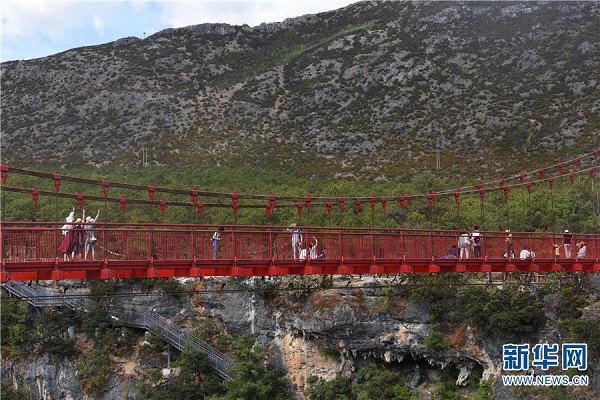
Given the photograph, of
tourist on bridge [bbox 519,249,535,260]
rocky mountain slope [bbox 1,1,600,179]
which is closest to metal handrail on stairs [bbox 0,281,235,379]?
tourist on bridge [bbox 519,249,535,260]

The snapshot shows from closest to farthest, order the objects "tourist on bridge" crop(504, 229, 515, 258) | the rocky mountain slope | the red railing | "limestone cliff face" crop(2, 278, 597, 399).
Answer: the red railing < "tourist on bridge" crop(504, 229, 515, 258) < "limestone cliff face" crop(2, 278, 597, 399) < the rocky mountain slope

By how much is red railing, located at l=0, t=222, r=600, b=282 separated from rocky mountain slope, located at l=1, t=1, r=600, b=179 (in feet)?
91.5

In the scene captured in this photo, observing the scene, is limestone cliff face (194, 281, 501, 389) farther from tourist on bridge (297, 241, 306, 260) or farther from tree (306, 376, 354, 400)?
tourist on bridge (297, 241, 306, 260)

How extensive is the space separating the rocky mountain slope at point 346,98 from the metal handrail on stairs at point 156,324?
767 inches

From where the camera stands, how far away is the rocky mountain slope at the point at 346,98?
47.8 meters

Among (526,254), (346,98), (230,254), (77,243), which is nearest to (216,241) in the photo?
(230,254)

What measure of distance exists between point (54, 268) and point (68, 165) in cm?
4250

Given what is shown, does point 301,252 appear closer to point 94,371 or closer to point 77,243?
point 77,243

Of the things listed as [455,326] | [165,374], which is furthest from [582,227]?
[165,374]

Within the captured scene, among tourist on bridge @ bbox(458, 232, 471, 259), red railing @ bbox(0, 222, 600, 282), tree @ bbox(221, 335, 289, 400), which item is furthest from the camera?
tree @ bbox(221, 335, 289, 400)

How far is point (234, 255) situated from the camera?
1366cm

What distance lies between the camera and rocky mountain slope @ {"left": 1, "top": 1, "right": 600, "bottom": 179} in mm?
47812

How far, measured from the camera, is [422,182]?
34719 millimetres

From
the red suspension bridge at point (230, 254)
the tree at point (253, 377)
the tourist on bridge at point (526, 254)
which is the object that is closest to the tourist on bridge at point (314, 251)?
the red suspension bridge at point (230, 254)
